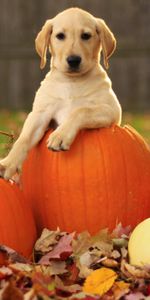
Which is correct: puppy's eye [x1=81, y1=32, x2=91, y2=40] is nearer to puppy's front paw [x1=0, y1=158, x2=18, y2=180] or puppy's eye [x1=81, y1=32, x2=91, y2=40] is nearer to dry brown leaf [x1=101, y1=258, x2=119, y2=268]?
puppy's front paw [x1=0, y1=158, x2=18, y2=180]

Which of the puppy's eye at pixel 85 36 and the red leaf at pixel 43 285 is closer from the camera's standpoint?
the red leaf at pixel 43 285

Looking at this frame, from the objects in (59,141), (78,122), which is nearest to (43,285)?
(59,141)

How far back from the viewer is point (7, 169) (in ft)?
11.9

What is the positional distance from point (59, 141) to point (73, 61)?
1.58 feet

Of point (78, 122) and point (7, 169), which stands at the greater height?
point (78, 122)

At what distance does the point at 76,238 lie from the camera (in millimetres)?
3629

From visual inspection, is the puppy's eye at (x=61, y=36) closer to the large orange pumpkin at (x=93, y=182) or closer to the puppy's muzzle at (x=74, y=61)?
the puppy's muzzle at (x=74, y=61)

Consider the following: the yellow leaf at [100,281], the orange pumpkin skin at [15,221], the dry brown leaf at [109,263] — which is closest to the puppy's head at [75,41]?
the orange pumpkin skin at [15,221]

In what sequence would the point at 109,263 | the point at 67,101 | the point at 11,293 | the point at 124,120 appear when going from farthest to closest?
the point at 124,120, the point at 67,101, the point at 109,263, the point at 11,293

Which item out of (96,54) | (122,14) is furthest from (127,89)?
(96,54)

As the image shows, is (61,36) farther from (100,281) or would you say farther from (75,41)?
(100,281)

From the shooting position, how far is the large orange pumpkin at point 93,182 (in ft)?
12.0

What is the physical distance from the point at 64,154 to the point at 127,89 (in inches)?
267

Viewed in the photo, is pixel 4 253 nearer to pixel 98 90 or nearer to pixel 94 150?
pixel 94 150
